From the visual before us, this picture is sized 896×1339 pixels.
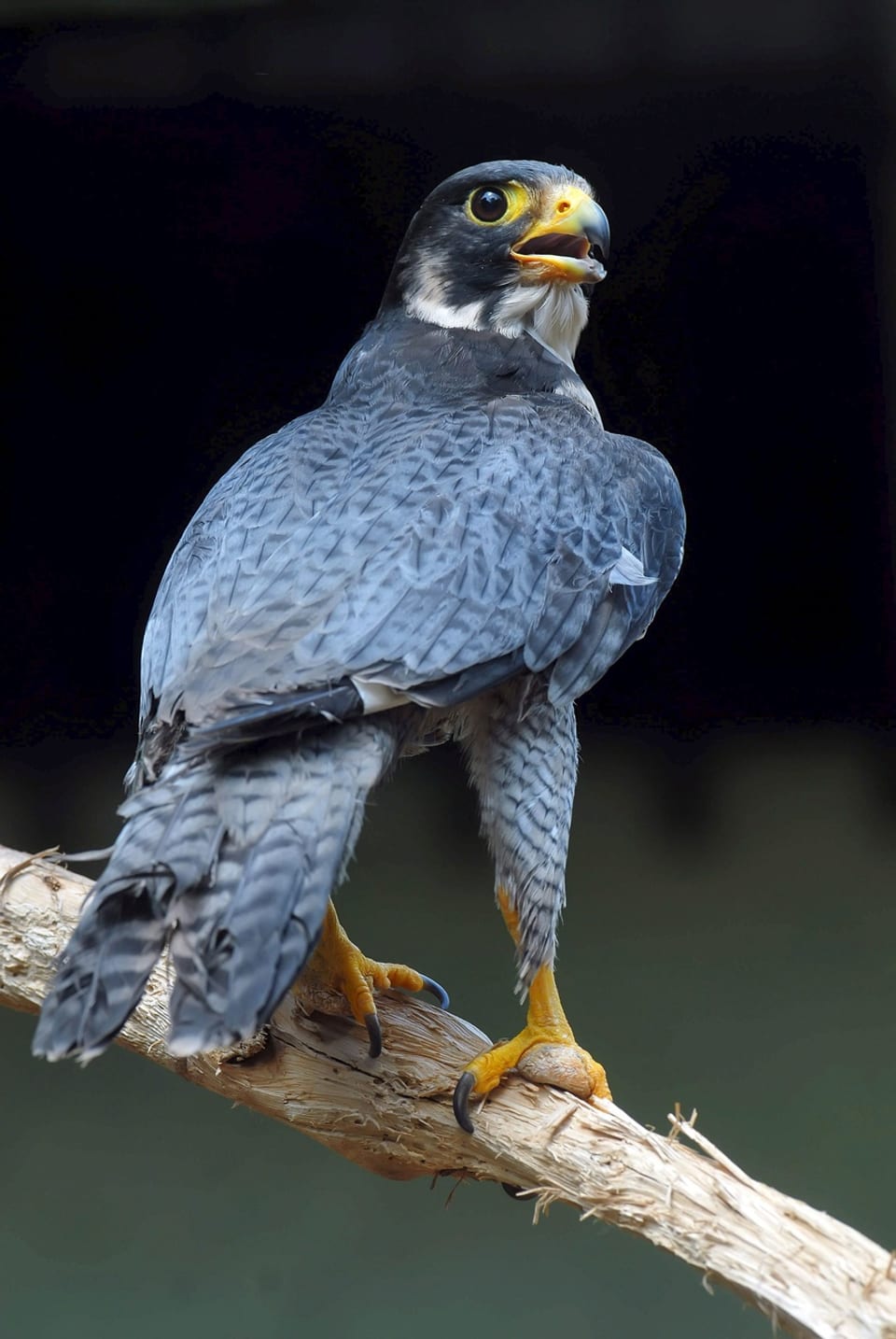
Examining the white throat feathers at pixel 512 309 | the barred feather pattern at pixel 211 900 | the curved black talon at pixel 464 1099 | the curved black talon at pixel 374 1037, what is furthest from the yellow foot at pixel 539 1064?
the white throat feathers at pixel 512 309

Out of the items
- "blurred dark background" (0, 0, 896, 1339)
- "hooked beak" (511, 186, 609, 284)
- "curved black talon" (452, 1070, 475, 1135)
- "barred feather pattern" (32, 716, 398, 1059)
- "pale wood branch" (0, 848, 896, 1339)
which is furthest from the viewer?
"blurred dark background" (0, 0, 896, 1339)

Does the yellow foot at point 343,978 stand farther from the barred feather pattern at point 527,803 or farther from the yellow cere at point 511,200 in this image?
the yellow cere at point 511,200

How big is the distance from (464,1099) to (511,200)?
1345 mm

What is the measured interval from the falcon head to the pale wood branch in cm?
108

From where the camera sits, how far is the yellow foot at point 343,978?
76.1 inches

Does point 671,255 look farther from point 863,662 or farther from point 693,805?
point 693,805

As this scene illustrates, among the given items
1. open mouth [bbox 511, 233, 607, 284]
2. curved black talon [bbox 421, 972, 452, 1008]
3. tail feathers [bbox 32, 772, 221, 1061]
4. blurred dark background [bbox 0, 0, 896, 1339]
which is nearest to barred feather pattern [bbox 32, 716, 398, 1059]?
tail feathers [bbox 32, 772, 221, 1061]

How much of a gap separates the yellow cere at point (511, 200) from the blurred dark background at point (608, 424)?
1.59 metres

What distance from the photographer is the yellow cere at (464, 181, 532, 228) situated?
2131mm

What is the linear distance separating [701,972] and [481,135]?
2.39 meters

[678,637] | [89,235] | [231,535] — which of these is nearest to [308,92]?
[89,235]

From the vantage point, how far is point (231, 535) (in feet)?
6.10

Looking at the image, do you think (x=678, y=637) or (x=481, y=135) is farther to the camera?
(x=678, y=637)

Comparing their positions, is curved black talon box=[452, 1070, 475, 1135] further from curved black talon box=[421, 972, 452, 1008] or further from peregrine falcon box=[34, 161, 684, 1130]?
curved black talon box=[421, 972, 452, 1008]
